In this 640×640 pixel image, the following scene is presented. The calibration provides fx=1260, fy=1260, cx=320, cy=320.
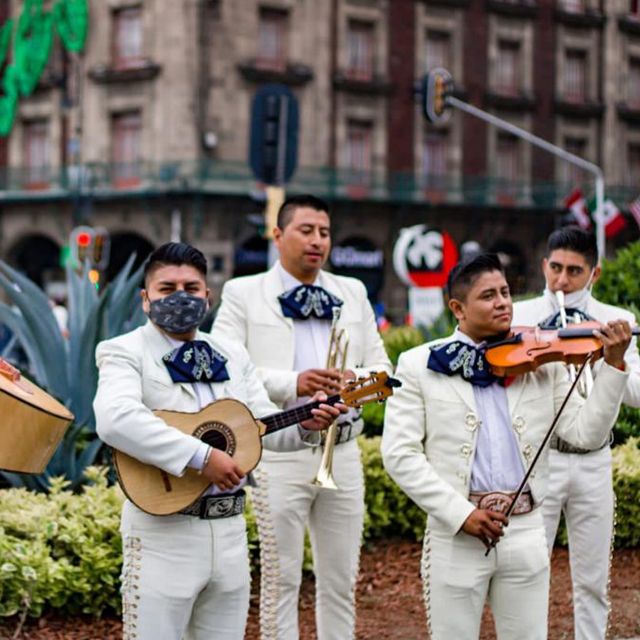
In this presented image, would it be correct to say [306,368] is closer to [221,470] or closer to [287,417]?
[287,417]

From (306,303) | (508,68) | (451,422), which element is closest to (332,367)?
(306,303)

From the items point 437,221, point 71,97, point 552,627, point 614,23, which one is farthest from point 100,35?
point 552,627

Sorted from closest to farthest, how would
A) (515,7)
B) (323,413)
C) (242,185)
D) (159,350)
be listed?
(159,350), (323,413), (242,185), (515,7)

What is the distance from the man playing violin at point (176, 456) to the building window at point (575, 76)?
132 feet

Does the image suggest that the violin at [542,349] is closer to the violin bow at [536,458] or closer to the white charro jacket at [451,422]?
the violin bow at [536,458]

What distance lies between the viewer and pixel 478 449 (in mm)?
4723

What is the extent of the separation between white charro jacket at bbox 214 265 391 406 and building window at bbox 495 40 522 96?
121 feet

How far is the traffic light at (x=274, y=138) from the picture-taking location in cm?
1222

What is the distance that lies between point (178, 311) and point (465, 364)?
109 centimetres

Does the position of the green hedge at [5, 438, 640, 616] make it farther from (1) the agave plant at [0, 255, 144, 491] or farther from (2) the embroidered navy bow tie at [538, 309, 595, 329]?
(2) the embroidered navy bow tie at [538, 309, 595, 329]

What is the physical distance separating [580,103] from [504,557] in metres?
40.7

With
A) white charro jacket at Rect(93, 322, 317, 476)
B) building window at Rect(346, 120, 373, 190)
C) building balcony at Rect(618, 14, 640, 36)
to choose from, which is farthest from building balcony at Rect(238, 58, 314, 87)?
white charro jacket at Rect(93, 322, 317, 476)

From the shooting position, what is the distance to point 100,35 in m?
36.8

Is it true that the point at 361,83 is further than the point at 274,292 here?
Yes
